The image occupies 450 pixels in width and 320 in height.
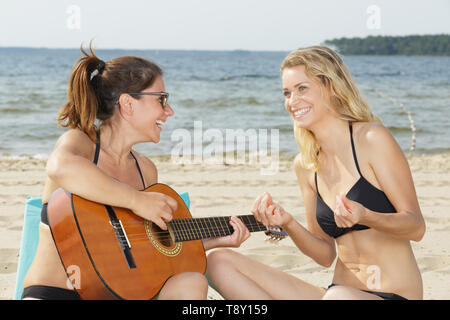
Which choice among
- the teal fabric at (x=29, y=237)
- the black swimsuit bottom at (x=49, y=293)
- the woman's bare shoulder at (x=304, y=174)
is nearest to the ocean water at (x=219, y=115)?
the teal fabric at (x=29, y=237)

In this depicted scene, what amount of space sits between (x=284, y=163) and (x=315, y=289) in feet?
20.7

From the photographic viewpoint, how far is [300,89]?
2898 millimetres

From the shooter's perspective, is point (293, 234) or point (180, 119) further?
point (180, 119)

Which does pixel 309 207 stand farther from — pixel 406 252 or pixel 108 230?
pixel 108 230

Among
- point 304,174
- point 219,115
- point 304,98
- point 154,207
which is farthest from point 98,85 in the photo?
point 219,115

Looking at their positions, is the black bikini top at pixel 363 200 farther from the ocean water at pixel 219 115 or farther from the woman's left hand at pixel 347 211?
the ocean water at pixel 219 115

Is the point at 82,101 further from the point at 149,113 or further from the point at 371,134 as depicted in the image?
the point at 371,134

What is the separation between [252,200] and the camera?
22.2 feet

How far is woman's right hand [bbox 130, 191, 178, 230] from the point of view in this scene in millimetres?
2643

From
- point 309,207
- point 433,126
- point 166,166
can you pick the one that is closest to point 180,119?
point 166,166

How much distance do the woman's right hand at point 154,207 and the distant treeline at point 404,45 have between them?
5252 cm

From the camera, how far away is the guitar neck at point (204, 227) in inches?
114

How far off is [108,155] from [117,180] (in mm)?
354

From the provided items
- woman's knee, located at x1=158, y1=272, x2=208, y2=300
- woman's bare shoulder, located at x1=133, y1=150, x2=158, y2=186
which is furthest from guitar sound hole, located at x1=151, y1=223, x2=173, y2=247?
woman's bare shoulder, located at x1=133, y1=150, x2=158, y2=186
